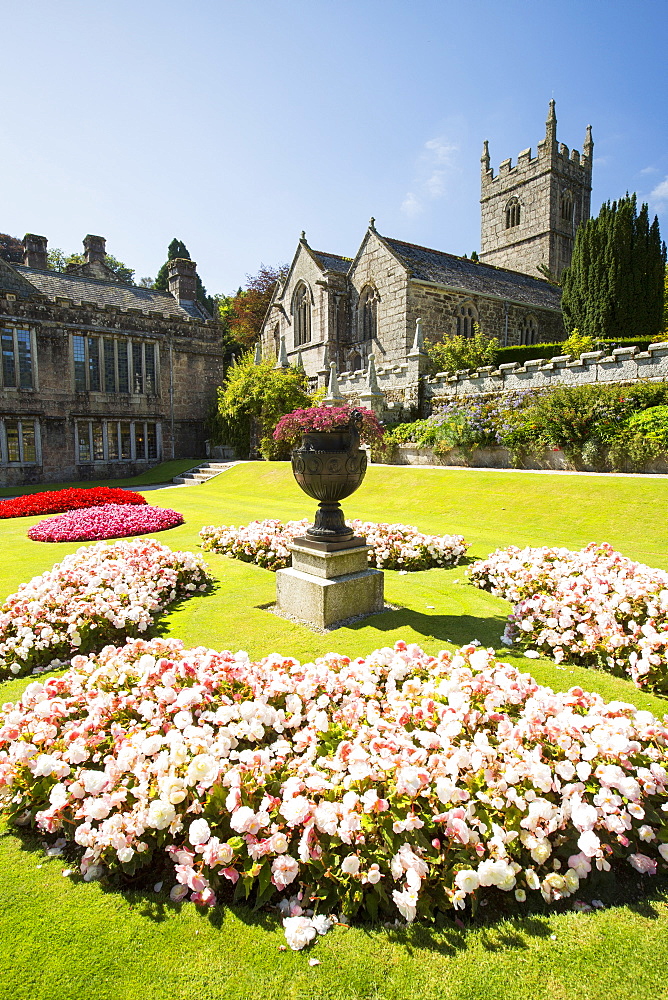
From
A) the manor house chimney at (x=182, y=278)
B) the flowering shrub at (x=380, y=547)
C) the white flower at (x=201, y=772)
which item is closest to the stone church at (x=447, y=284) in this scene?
the manor house chimney at (x=182, y=278)

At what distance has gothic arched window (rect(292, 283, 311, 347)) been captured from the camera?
34656mm

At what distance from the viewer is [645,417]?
13.5 meters

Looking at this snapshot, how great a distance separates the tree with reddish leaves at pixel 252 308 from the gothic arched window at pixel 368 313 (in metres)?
17.7

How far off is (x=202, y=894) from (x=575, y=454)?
14.8m

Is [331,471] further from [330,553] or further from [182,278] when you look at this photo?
[182,278]

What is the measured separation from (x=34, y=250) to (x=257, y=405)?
682 inches

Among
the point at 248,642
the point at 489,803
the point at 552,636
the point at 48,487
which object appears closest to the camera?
the point at 489,803

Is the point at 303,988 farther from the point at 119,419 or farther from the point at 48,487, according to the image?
the point at 119,419

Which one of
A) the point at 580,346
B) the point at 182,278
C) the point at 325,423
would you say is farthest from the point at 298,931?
the point at 182,278

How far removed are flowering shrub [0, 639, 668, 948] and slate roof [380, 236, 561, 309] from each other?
2744 centimetres

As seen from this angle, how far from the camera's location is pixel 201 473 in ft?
78.8

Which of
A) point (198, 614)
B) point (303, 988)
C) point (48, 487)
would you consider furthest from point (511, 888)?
point (48, 487)

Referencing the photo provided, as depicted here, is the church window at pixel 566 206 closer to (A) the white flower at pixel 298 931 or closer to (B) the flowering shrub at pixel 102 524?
(B) the flowering shrub at pixel 102 524

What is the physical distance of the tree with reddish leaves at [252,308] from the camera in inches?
1826
